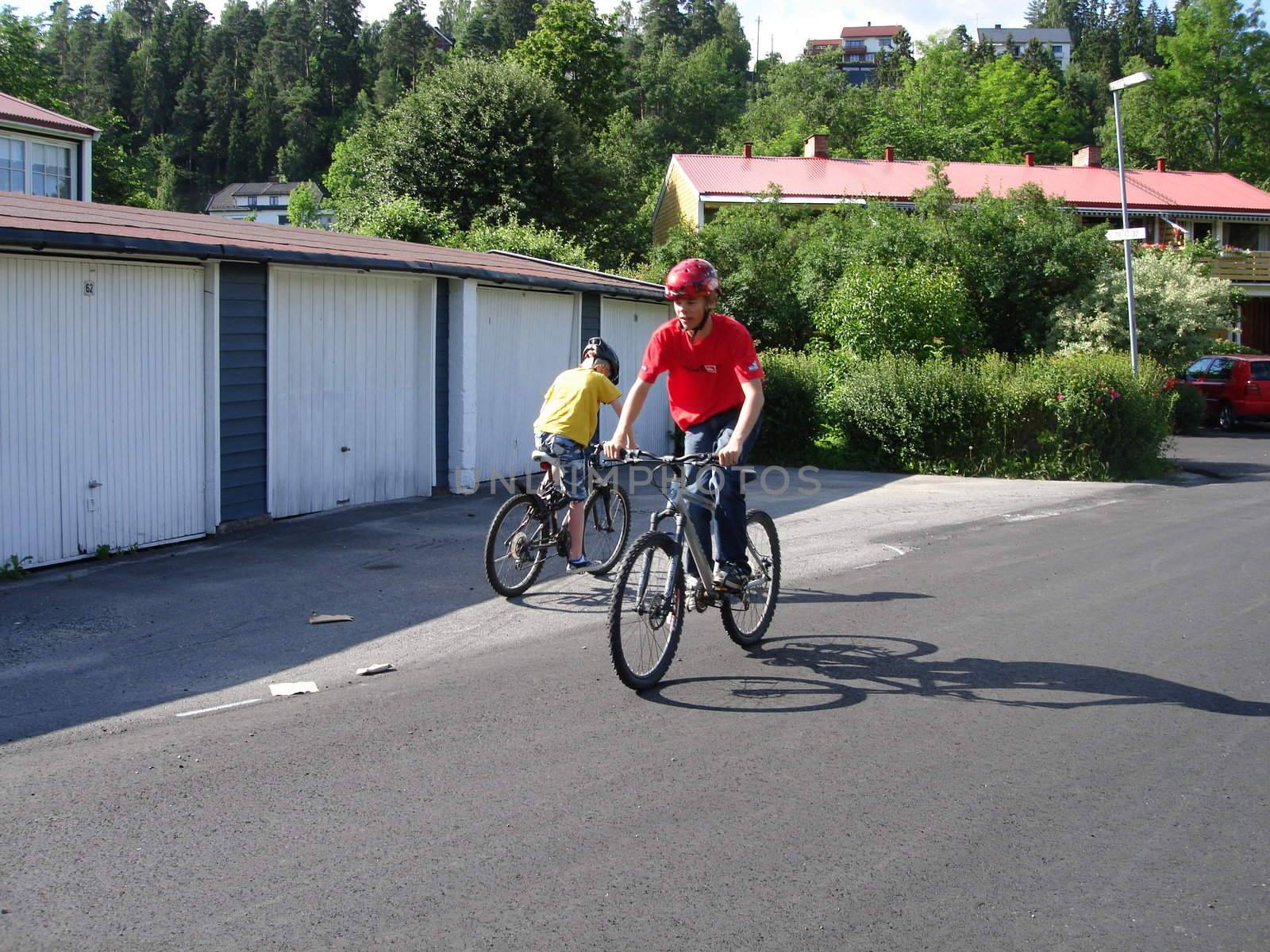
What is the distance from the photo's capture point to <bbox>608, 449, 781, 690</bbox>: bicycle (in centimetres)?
591

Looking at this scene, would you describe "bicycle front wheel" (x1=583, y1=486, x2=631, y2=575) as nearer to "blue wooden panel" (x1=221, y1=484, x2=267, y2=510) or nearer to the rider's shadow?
the rider's shadow

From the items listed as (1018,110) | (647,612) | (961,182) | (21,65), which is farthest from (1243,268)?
(21,65)

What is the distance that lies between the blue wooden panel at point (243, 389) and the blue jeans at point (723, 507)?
5.82 metres

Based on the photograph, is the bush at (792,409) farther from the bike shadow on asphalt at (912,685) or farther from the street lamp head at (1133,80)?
the bike shadow on asphalt at (912,685)

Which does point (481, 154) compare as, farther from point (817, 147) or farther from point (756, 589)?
point (756, 589)

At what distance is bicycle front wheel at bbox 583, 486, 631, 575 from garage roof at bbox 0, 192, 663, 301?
13.1 feet

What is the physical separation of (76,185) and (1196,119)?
6179cm

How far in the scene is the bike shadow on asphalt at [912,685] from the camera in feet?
19.7

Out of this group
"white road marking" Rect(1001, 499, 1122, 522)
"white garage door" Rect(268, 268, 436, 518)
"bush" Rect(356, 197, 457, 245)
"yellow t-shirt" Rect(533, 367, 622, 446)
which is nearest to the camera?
"yellow t-shirt" Rect(533, 367, 622, 446)

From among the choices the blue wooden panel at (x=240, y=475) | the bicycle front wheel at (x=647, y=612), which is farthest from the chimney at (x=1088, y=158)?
the bicycle front wheel at (x=647, y=612)

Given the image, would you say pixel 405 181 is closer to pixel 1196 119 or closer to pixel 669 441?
pixel 669 441

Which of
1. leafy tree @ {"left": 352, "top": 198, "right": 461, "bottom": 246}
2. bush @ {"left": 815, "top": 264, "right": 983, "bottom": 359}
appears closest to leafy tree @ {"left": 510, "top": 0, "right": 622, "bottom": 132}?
leafy tree @ {"left": 352, "top": 198, "right": 461, "bottom": 246}

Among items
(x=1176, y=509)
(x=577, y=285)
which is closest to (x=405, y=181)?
(x=577, y=285)

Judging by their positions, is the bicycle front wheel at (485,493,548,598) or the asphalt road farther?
the bicycle front wheel at (485,493,548,598)
